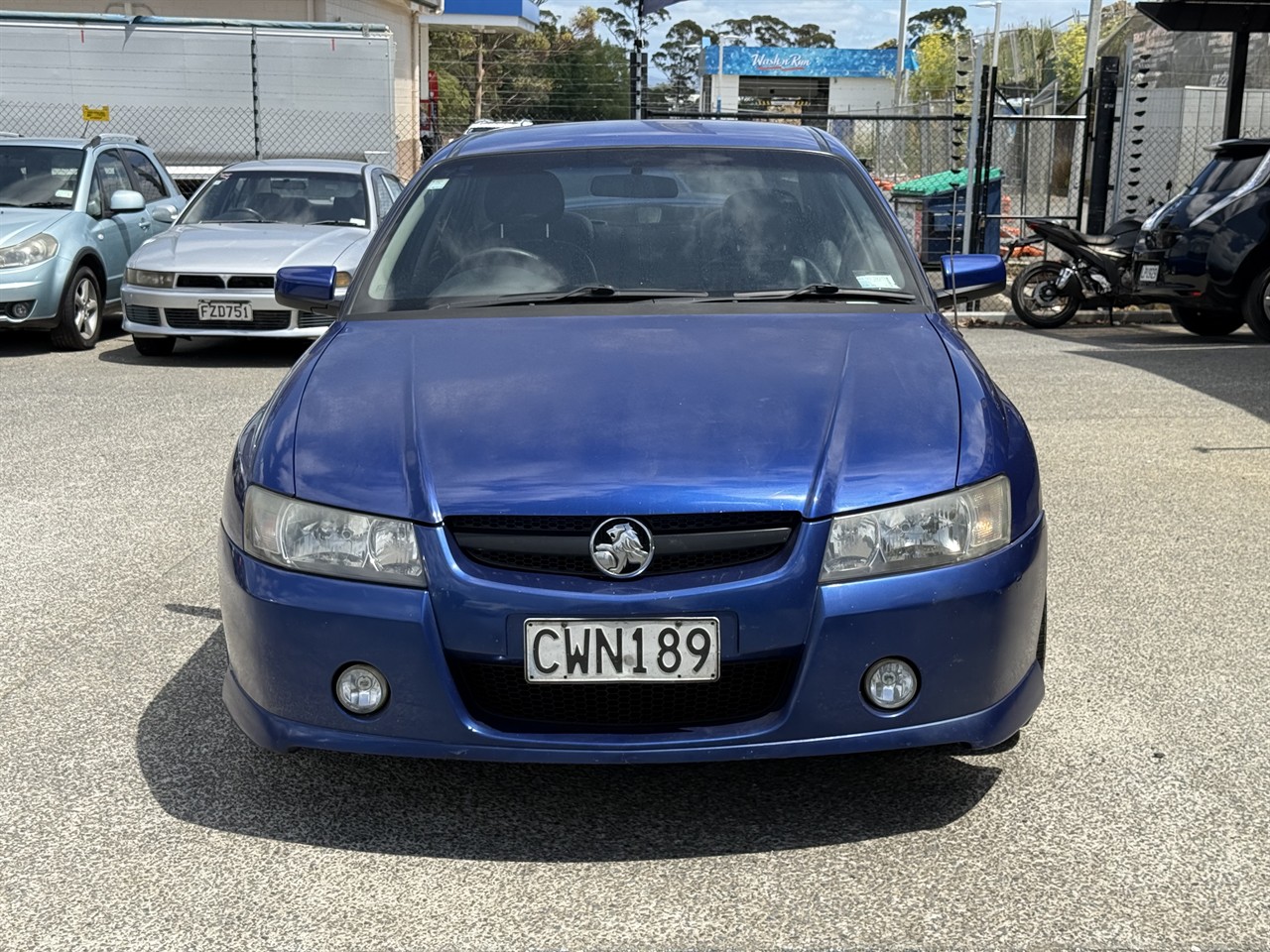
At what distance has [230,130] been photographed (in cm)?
2012

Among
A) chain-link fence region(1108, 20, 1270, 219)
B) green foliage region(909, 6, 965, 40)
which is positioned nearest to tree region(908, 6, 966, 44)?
green foliage region(909, 6, 965, 40)

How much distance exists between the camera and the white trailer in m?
20.0

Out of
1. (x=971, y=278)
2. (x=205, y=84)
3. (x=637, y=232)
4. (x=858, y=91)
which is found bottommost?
(x=971, y=278)

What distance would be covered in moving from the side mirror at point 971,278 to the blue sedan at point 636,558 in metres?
1.24

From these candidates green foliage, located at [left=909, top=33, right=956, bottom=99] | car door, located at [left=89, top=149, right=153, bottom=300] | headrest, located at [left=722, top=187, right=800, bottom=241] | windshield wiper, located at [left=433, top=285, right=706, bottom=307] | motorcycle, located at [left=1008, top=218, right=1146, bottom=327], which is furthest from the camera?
green foliage, located at [left=909, top=33, right=956, bottom=99]

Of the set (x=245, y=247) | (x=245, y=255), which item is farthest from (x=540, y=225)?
(x=245, y=247)

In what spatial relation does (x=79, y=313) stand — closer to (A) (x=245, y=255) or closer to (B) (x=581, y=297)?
(A) (x=245, y=255)

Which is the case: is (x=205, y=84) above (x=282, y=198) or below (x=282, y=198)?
above

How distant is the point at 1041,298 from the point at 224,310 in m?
7.14

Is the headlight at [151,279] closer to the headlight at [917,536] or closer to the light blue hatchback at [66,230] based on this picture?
the light blue hatchback at [66,230]

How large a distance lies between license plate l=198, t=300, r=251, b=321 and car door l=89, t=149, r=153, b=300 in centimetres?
175

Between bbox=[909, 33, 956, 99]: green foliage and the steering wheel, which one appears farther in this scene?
bbox=[909, 33, 956, 99]: green foliage

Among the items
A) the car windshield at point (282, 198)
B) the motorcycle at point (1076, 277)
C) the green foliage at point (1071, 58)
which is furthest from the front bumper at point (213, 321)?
the green foliage at point (1071, 58)

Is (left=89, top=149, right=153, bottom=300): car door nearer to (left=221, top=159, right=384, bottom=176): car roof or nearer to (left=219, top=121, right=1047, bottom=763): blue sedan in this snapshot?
(left=221, top=159, right=384, bottom=176): car roof
